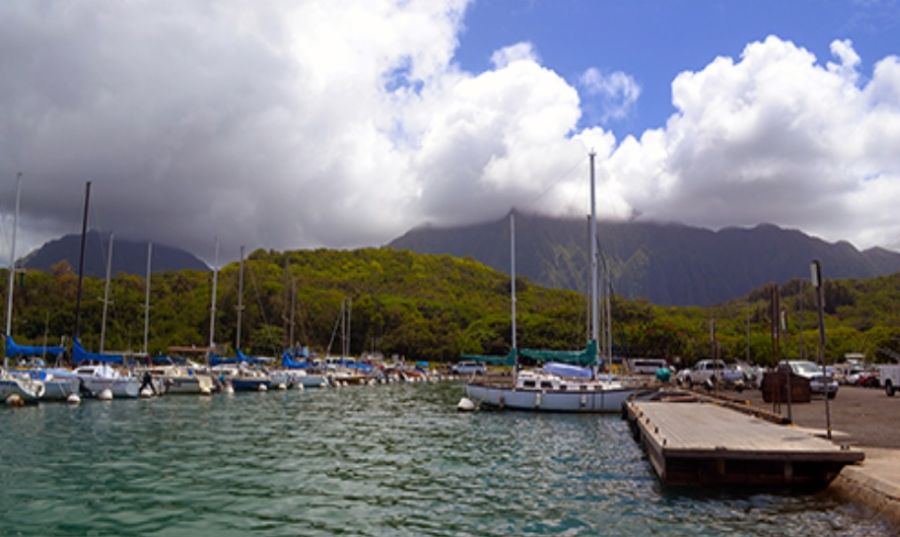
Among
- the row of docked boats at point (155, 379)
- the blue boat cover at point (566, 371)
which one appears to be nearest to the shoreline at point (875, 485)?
the blue boat cover at point (566, 371)

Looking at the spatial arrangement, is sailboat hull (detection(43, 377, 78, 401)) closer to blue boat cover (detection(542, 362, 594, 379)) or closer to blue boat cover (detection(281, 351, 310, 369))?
blue boat cover (detection(542, 362, 594, 379))

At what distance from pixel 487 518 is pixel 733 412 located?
18.0 meters

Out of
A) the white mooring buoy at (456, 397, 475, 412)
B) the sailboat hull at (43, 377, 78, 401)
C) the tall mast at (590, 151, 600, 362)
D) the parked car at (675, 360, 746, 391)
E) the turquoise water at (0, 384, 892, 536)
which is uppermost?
the tall mast at (590, 151, 600, 362)

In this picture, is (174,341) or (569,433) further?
(174,341)

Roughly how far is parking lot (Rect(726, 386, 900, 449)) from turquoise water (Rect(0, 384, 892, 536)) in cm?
683

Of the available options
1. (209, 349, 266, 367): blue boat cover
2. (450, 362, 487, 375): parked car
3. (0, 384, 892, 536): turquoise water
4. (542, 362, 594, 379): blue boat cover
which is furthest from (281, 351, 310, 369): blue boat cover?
(0, 384, 892, 536): turquoise water

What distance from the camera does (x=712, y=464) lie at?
715 inches

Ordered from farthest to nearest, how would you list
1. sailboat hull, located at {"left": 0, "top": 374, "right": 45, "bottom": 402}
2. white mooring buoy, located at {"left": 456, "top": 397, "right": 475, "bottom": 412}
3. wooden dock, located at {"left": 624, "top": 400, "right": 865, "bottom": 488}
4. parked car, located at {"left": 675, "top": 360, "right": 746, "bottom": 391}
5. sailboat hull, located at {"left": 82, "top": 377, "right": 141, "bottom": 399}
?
parked car, located at {"left": 675, "top": 360, "right": 746, "bottom": 391}, sailboat hull, located at {"left": 82, "top": 377, "right": 141, "bottom": 399}, white mooring buoy, located at {"left": 456, "top": 397, "right": 475, "bottom": 412}, sailboat hull, located at {"left": 0, "top": 374, "right": 45, "bottom": 402}, wooden dock, located at {"left": 624, "top": 400, "right": 865, "bottom": 488}

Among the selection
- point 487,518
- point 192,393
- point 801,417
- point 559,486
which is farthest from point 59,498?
point 192,393

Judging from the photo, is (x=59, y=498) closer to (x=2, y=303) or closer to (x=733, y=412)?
(x=733, y=412)

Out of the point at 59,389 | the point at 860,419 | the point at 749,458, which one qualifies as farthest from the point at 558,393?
the point at 59,389

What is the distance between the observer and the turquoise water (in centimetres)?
1507

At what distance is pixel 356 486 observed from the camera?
1983 cm

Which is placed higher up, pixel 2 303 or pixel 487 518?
pixel 2 303
